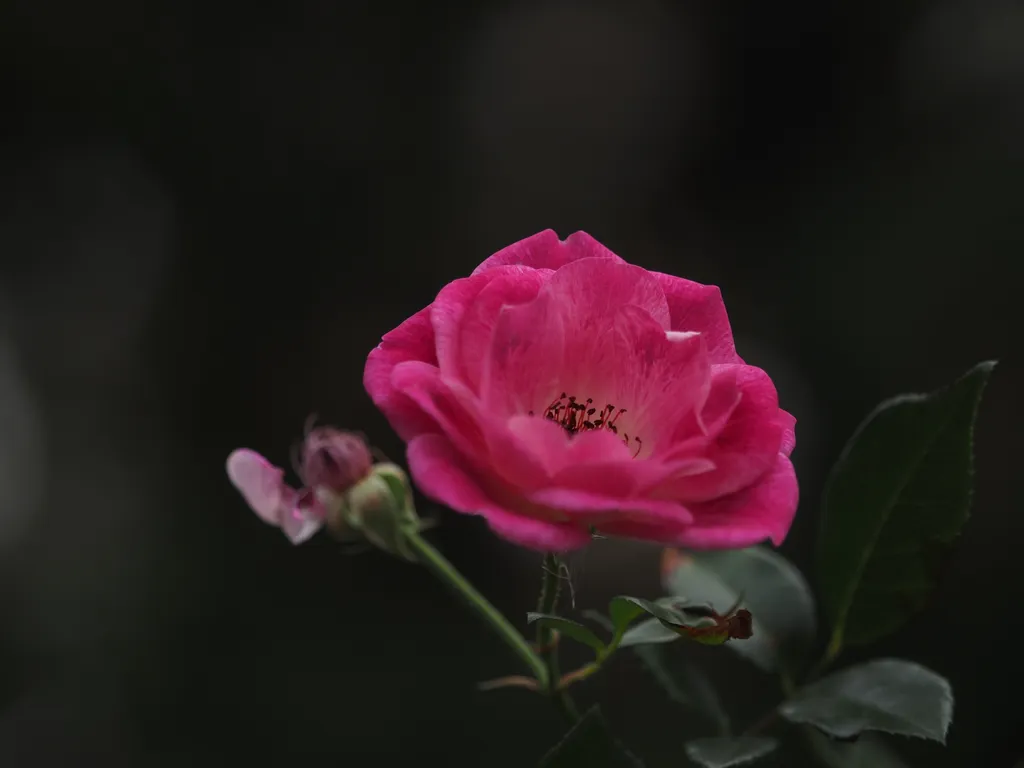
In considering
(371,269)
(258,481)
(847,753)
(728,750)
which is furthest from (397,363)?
(371,269)

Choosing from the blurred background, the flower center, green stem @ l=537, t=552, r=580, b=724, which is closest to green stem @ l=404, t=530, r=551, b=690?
green stem @ l=537, t=552, r=580, b=724

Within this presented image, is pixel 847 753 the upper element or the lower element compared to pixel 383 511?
lower

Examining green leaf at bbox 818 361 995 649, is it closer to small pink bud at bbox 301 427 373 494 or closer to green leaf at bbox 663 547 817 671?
green leaf at bbox 663 547 817 671

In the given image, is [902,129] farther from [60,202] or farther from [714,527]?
[60,202]

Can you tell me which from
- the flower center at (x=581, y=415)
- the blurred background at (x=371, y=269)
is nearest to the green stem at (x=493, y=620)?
the flower center at (x=581, y=415)

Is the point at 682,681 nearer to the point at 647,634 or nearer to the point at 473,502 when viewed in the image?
the point at 647,634

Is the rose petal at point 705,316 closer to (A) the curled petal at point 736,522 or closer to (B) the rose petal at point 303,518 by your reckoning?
(A) the curled petal at point 736,522
